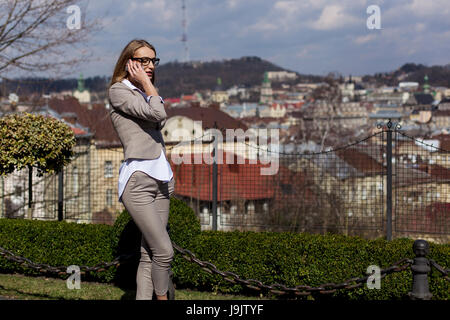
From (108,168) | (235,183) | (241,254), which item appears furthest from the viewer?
(235,183)

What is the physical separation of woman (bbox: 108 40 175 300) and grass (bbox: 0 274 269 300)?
1798mm

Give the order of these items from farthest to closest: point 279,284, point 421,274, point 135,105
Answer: point 279,284 → point 421,274 → point 135,105

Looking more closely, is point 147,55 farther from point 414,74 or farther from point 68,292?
point 414,74

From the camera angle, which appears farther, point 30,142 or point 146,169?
point 30,142

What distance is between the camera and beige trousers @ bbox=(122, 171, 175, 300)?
146 inches

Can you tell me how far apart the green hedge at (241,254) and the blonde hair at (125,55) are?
2018 millimetres

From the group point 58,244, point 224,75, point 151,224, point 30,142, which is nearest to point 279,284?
point 151,224

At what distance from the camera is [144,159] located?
3.74m

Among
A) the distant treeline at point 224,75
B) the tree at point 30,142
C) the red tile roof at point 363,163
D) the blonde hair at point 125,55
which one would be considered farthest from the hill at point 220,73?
the blonde hair at point 125,55

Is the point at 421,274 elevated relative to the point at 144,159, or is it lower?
lower

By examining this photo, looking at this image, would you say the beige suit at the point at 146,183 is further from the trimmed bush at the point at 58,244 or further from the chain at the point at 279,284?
the trimmed bush at the point at 58,244

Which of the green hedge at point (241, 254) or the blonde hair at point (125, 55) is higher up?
the blonde hair at point (125, 55)

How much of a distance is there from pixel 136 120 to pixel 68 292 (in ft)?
8.92

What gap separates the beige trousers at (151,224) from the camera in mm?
3715
